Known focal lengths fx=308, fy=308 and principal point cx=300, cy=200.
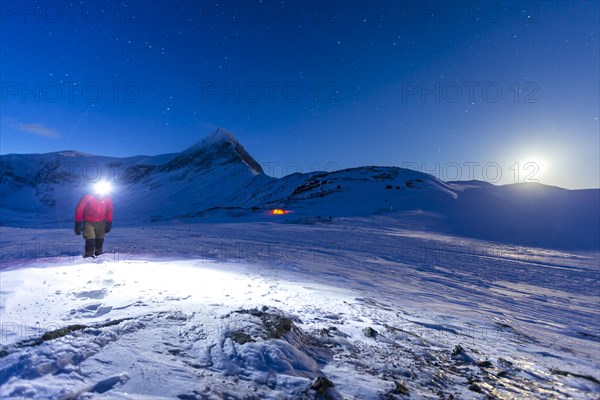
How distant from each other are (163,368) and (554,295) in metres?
10.3

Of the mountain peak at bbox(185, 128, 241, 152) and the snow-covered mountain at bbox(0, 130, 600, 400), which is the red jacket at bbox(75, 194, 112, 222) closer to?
the snow-covered mountain at bbox(0, 130, 600, 400)

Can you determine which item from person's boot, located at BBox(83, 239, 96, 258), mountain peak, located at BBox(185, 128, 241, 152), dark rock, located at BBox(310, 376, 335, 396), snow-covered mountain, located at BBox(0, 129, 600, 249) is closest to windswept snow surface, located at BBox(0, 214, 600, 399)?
dark rock, located at BBox(310, 376, 335, 396)

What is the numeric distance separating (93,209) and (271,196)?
5070 centimetres

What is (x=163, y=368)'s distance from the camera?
2732 mm

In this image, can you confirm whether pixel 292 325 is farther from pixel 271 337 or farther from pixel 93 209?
pixel 93 209

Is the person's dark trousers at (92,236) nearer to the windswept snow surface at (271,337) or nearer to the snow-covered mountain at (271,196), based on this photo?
the windswept snow surface at (271,337)

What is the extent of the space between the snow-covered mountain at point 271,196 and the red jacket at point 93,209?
66.2 ft

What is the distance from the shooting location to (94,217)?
758 cm

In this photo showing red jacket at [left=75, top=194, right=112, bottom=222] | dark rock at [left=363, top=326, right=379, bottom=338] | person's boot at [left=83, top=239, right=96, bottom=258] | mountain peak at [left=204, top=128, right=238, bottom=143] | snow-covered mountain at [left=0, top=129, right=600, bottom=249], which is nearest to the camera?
dark rock at [left=363, top=326, right=379, bottom=338]

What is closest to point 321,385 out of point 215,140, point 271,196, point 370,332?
point 370,332

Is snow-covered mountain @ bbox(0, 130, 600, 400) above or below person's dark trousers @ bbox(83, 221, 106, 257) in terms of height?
below

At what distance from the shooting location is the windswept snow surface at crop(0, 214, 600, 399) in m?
2.63

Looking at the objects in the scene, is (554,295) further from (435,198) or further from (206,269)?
(435,198)

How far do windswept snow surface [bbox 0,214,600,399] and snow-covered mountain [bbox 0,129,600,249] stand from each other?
2024 centimetres
